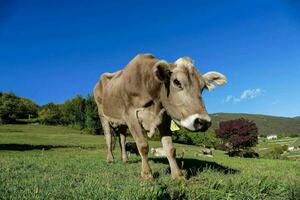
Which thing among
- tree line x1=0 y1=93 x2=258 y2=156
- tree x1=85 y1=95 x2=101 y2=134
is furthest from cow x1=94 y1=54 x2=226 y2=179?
tree x1=85 y1=95 x2=101 y2=134

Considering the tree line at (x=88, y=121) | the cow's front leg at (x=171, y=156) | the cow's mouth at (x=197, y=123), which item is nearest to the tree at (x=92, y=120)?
the tree line at (x=88, y=121)

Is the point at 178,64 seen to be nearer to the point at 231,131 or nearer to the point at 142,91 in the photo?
the point at 142,91

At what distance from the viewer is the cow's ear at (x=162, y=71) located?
26.2 ft

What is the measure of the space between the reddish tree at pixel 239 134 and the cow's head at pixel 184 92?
7091 centimetres

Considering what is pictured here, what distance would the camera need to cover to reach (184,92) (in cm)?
775

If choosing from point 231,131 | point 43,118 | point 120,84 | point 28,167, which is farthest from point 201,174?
point 43,118

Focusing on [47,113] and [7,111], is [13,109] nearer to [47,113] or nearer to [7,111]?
[7,111]

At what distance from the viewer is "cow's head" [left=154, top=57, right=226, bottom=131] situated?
738 cm

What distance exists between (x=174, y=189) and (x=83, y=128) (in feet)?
342

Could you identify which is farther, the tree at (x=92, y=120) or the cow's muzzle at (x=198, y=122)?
the tree at (x=92, y=120)

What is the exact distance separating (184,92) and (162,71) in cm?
68

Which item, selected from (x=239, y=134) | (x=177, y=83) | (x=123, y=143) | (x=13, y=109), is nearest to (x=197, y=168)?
(x=123, y=143)

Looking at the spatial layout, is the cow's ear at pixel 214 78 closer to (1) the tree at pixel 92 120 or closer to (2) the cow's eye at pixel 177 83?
(2) the cow's eye at pixel 177 83

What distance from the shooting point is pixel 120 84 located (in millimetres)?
10398
